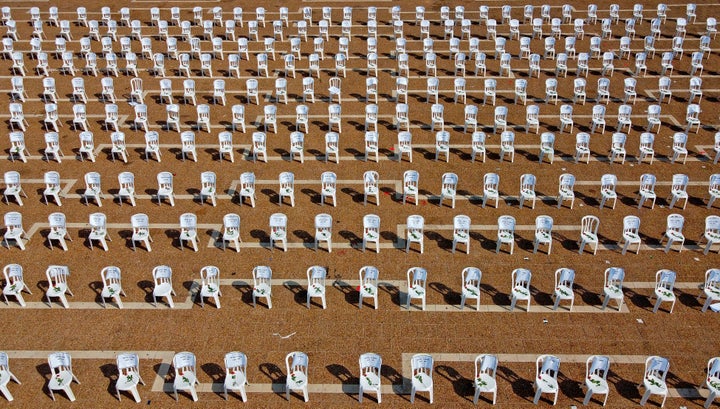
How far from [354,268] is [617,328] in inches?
292

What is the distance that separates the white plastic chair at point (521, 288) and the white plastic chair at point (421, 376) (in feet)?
11.9

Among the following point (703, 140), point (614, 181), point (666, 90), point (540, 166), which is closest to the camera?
point (614, 181)

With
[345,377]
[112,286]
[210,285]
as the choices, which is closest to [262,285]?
[210,285]

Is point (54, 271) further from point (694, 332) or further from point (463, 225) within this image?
point (694, 332)

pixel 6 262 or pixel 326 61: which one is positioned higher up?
pixel 326 61

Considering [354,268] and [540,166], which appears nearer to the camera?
[354,268]

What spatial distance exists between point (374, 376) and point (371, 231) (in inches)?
218

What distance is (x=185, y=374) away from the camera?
13766mm

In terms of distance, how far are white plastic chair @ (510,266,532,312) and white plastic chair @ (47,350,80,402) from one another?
36.9 ft

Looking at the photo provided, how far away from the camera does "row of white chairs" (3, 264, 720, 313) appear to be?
15977 mm

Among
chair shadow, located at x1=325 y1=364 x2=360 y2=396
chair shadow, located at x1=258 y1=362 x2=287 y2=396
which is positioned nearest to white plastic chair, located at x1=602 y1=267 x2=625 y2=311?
chair shadow, located at x1=325 y1=364 x2=360 y2=396

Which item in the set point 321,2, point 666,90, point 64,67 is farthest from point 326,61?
point 666,90

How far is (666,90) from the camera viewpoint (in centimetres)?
2714

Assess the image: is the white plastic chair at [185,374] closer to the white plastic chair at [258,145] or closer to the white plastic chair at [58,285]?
the white plastic chair at [58,285]
